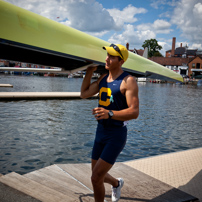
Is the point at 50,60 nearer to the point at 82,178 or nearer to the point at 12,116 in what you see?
the point at 82,178

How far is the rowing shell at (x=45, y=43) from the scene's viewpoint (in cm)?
233

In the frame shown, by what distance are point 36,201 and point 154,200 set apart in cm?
171

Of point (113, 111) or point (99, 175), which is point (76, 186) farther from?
point (113, 111)

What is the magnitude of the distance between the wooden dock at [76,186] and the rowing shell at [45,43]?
1.64 metres

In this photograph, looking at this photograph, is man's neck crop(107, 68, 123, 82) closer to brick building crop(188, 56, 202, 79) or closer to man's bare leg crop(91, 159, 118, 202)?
man's bare leg crop(91, 159, 118, 202)

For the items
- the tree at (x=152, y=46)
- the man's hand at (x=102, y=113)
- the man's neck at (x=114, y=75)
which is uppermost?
the tree at (x=152, y=46)

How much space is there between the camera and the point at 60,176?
402cm

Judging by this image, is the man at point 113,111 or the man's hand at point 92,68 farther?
the man's hand at point 92,68

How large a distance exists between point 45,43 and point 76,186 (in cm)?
224

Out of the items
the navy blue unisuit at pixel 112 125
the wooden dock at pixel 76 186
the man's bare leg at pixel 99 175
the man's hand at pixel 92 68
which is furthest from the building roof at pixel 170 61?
the man's bare leg at pixel 99 175

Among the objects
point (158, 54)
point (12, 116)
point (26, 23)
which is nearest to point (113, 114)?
point (26, 23)

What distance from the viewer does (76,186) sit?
3650mm

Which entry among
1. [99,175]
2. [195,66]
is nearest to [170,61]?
[195,66]

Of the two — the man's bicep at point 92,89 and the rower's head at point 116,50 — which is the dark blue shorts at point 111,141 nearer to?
the man's bicep at point 92,89
